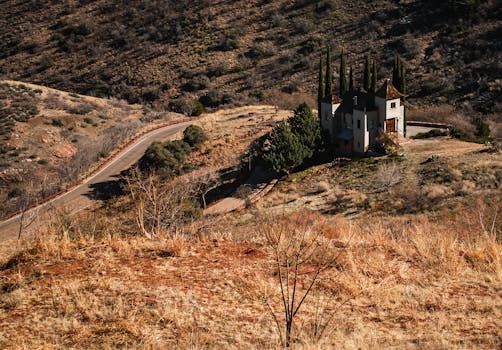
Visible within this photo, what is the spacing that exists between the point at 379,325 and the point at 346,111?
3806 cm

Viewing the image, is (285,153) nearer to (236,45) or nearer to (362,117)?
(362,117)

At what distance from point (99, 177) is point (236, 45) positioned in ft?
149

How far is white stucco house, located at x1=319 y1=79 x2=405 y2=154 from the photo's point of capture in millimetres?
42625

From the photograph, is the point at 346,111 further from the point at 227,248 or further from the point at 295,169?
the point at 227,248

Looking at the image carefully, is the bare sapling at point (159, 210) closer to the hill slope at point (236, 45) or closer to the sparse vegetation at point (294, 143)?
the sparse vegetation at point (294, 143)

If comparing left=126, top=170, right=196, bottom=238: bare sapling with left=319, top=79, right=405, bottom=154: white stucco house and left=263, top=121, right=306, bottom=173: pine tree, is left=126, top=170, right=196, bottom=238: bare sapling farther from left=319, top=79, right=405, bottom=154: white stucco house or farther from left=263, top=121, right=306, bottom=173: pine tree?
left=319, top=79, right=405, bottom=154: white stucco house

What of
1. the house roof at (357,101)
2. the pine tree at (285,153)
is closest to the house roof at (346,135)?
the house roof at (357,101)

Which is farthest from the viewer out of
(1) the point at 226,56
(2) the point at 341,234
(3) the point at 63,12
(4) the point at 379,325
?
(3) the point at 63,12

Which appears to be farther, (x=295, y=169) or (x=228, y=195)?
(x=295, y=169)

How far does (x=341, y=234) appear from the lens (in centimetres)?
1349

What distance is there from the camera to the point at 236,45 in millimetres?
82500

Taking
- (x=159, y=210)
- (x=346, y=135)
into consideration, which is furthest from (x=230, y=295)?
(x=346, y=135)

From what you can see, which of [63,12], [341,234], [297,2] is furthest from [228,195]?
[63,12]

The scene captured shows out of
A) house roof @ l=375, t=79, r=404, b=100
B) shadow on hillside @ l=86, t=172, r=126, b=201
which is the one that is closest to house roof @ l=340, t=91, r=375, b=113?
house roof @ l=375, t=79, r=404, b=100
